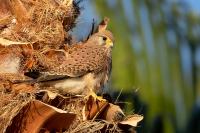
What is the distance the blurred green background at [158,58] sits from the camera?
5.74 meters

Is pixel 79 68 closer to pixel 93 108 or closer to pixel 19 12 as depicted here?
pixel 93 108

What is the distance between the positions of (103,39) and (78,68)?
652mm

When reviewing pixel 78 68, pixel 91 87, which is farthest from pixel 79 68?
pixel 91 87

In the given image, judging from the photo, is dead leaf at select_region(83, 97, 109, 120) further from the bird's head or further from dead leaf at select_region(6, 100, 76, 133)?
the bird's head

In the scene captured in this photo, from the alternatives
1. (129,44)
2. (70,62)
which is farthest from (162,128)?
(129,44)

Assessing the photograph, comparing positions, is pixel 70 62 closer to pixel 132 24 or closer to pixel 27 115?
pixel 27 115

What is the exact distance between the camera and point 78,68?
4.95 m

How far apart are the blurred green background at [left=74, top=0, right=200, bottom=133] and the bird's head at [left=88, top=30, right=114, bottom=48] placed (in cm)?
11

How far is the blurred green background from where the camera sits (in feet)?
18.8

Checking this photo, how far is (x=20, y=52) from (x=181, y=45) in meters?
2.34

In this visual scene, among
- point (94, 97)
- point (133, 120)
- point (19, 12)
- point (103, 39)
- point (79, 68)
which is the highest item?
point (19, 12)

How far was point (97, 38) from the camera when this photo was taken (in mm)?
5398

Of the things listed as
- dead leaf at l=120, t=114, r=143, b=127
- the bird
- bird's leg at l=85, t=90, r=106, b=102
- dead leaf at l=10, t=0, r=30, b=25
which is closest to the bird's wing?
the bird

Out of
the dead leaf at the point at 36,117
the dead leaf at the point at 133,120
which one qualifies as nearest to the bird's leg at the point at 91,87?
the dead leaf at the point at 133,120
